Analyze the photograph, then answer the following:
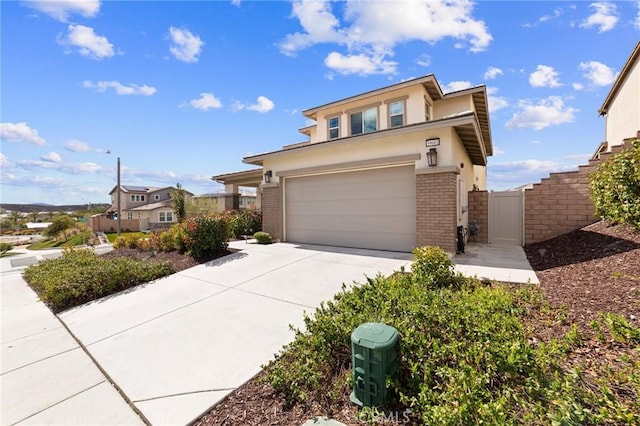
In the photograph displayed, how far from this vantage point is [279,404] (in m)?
2.41

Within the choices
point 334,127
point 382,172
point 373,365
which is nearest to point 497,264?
point 382,172

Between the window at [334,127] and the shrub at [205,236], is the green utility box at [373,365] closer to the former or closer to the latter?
the shrub at [205,236]

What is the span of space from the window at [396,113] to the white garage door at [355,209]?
4101 millimetres

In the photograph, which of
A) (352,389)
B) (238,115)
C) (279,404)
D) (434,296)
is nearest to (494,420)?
(352,389)

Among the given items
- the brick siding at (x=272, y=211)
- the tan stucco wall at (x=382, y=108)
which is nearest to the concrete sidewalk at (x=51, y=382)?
the brick siding at (x=272, y=211)

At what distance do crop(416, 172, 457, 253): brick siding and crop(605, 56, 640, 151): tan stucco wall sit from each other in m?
9.72

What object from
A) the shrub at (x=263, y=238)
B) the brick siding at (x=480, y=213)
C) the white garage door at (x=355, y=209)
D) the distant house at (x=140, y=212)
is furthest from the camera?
the distant house at (x=140, y=212)

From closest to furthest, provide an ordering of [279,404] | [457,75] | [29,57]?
[279,404], [29,57], [457,75]

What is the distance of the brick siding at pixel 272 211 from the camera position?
35.2ft

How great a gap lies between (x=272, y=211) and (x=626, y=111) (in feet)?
54.4

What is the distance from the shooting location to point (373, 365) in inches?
86.5

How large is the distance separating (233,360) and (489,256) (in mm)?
7240

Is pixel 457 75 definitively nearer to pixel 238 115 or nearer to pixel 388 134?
pixel 388 134

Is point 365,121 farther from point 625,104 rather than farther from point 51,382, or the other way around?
point 51,382
